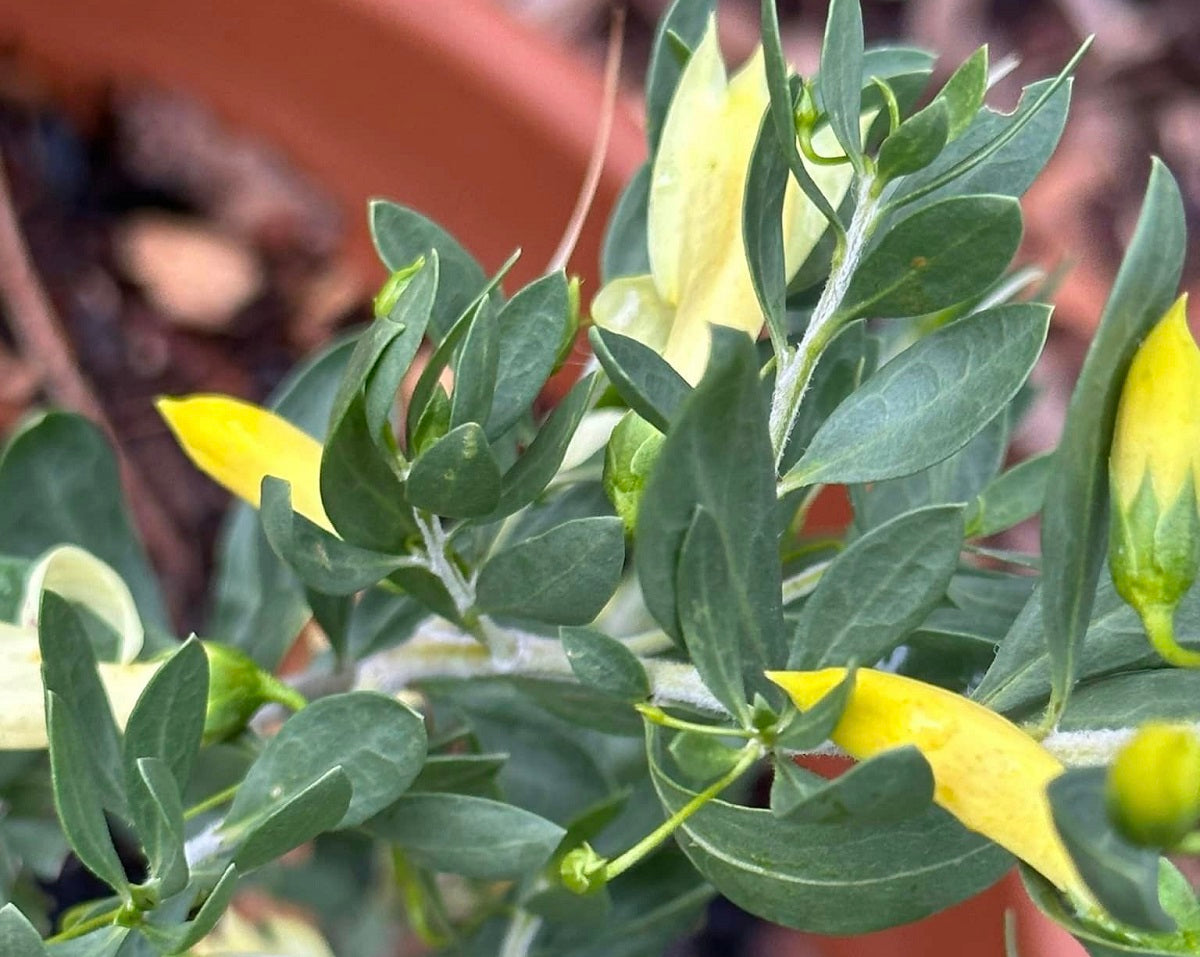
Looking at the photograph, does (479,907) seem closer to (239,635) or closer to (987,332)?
(239,635)

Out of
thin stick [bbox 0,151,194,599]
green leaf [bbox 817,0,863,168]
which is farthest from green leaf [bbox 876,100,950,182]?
thin stick [bbox 0,151,194,599]

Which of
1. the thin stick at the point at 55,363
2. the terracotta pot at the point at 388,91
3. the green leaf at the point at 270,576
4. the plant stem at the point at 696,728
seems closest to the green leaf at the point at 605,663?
the plant stem at the point at 696,728

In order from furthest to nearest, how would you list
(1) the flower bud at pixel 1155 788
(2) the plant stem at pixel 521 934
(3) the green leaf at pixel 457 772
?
(2) the plant stem at pixel 521 934, (3) the green leaf at pixel 457 772, (1) the flower bud at pixel 1155 788

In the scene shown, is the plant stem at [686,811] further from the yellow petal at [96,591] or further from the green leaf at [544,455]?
the yellow petal at [96,591]

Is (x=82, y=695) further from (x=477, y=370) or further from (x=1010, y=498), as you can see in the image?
(x=1010, y=498)

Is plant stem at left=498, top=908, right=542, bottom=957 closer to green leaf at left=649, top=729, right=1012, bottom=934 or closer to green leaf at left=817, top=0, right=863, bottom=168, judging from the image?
green leaf at left=649, top=729, right=1012, bottom=934

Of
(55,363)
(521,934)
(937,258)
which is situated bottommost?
(521,934)

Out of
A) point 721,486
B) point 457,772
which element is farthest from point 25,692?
point 721,486
